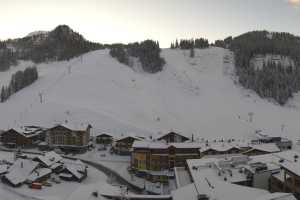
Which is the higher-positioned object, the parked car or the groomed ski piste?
the groomed ski piste

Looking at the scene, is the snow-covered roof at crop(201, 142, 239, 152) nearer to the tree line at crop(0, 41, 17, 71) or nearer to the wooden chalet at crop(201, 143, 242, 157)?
the wooden chalet at crop(201, 143, 242, 157)

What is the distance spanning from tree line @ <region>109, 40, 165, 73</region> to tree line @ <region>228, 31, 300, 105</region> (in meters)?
34.0

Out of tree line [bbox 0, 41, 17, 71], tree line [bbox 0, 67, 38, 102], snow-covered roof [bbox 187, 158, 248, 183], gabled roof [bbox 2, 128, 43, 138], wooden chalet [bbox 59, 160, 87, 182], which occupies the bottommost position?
wooden chalet [bbox 59, 160, 87, 182]

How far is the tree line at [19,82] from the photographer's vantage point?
117m

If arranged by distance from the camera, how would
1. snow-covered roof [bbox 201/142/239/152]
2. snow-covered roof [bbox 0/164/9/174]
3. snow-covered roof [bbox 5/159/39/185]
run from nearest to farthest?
snow-covered roof [bbox 5/159/39/185] → snow-covered roof [bbox 0/164/9/174] → snow-covered roof [bbox 201/142/239/152]

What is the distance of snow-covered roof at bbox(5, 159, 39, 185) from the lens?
159 feet

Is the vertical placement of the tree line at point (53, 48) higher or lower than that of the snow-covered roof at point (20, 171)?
higher

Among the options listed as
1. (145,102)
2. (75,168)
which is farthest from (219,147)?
(145,102)

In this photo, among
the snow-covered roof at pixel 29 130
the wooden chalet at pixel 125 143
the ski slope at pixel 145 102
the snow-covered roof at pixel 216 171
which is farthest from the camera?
the ski slope at pixel 145 102

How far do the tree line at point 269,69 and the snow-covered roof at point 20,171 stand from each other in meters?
94.7

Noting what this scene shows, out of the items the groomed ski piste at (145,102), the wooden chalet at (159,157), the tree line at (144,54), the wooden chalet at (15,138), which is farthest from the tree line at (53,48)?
the wooden chalet at (159,157)

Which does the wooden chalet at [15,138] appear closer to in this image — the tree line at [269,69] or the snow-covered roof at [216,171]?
the snow-covered roof at [216,171]

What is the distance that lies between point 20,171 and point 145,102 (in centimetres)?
6324

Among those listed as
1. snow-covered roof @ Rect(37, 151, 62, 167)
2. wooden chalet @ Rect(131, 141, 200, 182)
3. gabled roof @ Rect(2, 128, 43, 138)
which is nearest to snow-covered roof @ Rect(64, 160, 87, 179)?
snow-covered roof @ Rect(37, 151, 62, 167)
